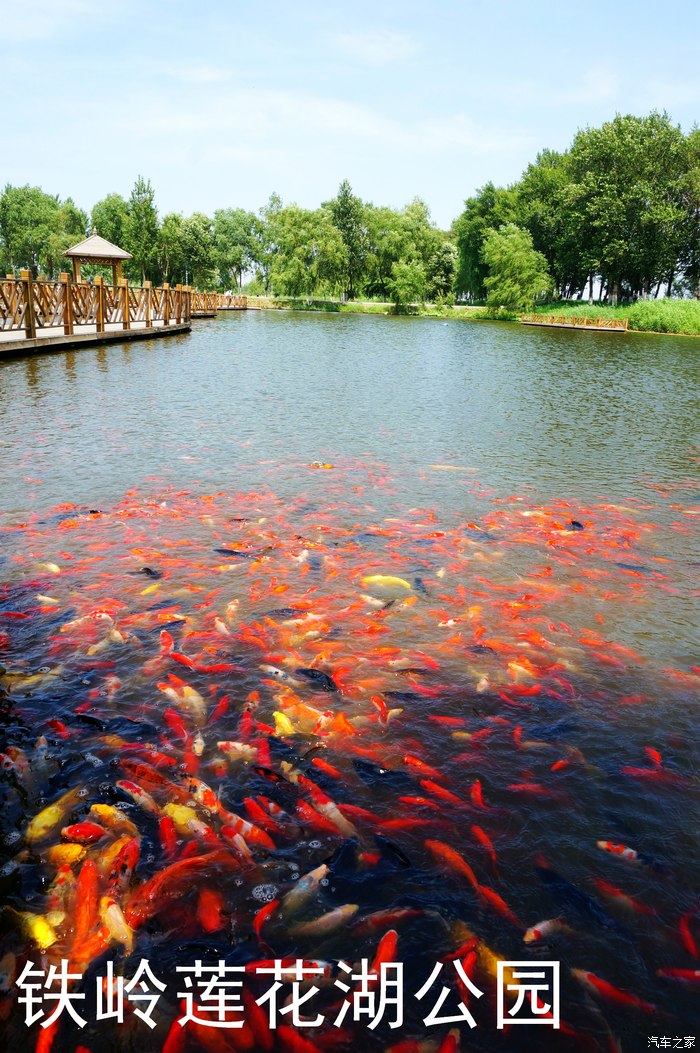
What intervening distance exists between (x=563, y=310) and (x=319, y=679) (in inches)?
Result: 3319

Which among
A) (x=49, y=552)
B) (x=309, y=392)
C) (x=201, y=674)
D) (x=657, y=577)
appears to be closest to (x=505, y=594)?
(x=657, y=577)

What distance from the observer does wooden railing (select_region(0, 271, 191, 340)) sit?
76.8ft

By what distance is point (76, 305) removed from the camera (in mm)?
29219

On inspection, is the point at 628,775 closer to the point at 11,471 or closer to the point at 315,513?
the point at 315,513

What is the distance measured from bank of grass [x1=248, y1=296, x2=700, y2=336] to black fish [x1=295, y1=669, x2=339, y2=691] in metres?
67.7

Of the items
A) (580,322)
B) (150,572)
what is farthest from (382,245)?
(150,572)

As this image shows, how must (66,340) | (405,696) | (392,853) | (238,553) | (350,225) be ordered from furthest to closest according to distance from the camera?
(350,225) < (66,340) < (238,553) < (405,696) < (392,853)

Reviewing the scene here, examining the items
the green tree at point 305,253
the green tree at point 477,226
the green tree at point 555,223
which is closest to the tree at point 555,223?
the green tree at point 555,223

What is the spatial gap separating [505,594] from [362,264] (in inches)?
4077

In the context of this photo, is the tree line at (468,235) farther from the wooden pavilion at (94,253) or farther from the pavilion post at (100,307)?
the pavilion post at (100,307)

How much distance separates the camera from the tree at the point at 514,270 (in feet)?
260

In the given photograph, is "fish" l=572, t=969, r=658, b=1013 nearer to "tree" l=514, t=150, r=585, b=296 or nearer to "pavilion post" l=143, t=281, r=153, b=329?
"pavilion post" l=143, t=281, r=153, b=329

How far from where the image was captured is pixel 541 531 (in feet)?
31.4

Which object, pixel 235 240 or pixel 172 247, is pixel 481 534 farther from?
pixel 235 240
